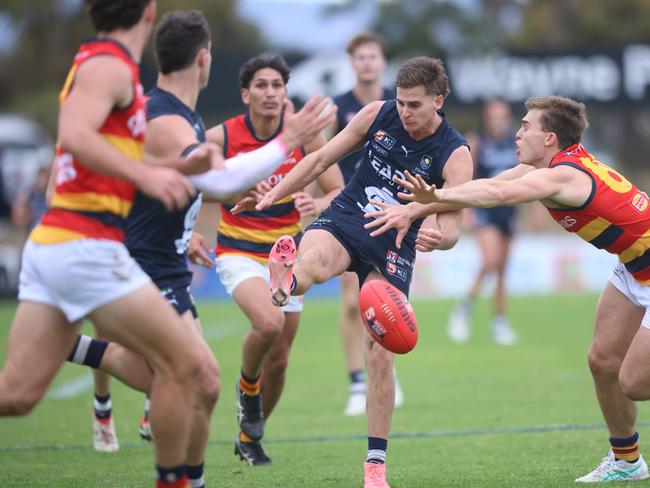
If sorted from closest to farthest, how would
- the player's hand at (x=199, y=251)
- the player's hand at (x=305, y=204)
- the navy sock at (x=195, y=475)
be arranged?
1. the navy sock at (x=195, y=475)
2. the player's hand at (x=199, y=251)
3. the player's hand at (x=305, y=204)

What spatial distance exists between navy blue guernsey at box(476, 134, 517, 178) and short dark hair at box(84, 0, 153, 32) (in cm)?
988

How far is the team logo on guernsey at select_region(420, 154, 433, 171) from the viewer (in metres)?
6.75

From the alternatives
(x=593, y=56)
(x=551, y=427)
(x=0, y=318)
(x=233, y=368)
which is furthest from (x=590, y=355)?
(x=593, y=56)

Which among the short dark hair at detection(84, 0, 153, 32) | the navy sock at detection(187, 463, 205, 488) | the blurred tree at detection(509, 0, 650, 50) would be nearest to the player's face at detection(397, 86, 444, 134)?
the short dark hair at detection(84, 0, 153, 32)

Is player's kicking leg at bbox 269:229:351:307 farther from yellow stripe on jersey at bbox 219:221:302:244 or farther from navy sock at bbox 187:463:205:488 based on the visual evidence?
navy sock at bbox 187:463:205:488

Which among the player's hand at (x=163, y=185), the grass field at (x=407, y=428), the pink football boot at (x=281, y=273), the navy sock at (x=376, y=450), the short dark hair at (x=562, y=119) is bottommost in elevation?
the grass field at (x=407, y=428)

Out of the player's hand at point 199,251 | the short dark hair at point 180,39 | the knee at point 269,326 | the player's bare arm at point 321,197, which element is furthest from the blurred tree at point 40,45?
the short dark hair at point 180,39

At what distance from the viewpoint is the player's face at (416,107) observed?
6.57 meters

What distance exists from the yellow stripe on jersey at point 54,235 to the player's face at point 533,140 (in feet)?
9.18

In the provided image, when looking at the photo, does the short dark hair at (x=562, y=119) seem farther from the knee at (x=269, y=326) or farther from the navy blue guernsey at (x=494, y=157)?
the navy blue guernsey at (x=494, y=157)

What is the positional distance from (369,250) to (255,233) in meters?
1.46

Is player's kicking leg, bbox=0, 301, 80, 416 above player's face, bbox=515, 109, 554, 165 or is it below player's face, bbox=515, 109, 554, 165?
below

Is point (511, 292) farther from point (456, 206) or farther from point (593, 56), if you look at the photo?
point (456, 206)

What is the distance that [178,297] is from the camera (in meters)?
6.04
